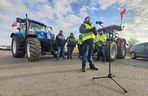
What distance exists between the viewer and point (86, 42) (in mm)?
8469

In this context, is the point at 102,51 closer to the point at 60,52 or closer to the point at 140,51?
the point at 60,52

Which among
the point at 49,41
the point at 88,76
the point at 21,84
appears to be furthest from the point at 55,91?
the point at 49,41

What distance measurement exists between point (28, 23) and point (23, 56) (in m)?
2.63

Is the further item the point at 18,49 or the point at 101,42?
the point at 18,49

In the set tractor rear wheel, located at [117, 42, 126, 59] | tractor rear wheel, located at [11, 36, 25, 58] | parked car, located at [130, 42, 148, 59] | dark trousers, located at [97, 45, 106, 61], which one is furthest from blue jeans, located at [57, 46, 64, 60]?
parked car, located at [130, 42, 148, 59]

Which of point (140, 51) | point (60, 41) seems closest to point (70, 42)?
point (60, 41)

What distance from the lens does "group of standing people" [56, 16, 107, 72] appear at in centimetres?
841

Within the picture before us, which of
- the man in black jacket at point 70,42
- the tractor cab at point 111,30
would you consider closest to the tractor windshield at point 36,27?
the man in black jacket at point 70,42

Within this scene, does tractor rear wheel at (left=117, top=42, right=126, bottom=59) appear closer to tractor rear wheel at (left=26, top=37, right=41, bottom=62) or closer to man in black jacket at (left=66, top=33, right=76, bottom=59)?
man in black jacket at (left=66, top=33, right=76, bottom=59)

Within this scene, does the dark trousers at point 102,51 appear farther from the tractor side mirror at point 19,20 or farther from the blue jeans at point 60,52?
the tractor side mirror at point 19,20

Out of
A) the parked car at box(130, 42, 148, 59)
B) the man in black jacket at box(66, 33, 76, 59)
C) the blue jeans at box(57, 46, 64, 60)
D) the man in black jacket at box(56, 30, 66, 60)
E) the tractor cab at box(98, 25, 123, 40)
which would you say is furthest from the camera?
the parked car at box(130, 42, 148, 59)

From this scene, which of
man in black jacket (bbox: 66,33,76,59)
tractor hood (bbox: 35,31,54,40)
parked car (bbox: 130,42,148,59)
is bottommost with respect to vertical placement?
parked car (bbox: 130,42,148,59)

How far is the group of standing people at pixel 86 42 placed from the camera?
8414 millimetres

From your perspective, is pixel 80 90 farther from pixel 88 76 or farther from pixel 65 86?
pixel 88 76
